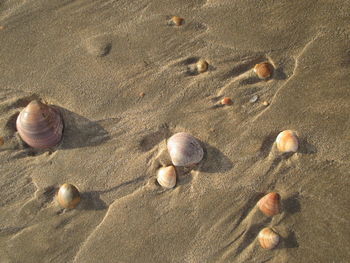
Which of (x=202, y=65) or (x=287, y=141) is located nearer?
(x=287, y=141)

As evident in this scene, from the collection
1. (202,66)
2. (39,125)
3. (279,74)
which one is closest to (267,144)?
(279,74)

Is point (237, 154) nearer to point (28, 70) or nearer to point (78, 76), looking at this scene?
point (78, 76)

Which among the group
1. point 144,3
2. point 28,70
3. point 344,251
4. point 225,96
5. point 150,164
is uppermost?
point 144,3

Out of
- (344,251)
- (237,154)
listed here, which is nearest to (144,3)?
(237,154)

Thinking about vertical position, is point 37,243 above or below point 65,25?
below

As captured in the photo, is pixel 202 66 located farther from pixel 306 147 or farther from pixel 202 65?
pixel 306 147

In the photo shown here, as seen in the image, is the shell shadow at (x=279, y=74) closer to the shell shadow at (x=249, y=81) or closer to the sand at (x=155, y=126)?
the sand at (x=155, y=126)
